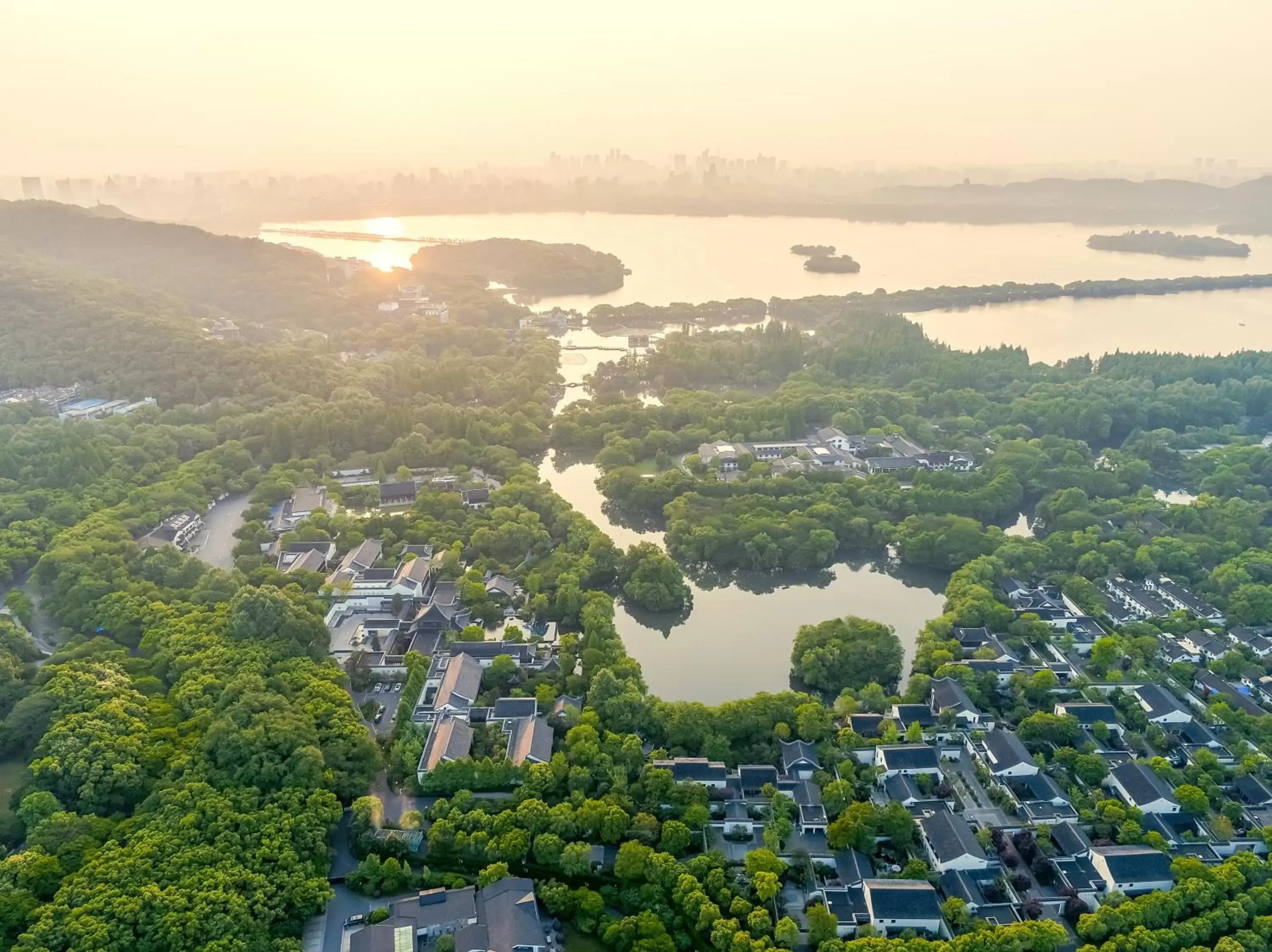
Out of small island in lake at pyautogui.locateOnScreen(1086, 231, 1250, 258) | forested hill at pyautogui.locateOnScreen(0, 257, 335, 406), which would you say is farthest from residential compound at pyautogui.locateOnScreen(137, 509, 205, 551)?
small island in lake at pyautogui.locateOnScreen(1086, 231, 1250, 258)

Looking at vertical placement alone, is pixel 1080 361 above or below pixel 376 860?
above

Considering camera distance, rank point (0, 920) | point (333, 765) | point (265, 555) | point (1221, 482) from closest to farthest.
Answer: point (0, 920) < point (333, 765) < point (265, 555) < point (1221, 482)

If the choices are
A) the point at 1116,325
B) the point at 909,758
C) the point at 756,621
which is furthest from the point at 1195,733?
the point at 1116,325

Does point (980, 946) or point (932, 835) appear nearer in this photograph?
point (980, 946)

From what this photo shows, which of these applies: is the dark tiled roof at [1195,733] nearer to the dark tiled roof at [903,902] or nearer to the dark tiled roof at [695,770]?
the dark tiled roof at [903,902]

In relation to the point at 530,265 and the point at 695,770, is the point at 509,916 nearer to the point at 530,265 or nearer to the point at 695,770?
the point at 695,770

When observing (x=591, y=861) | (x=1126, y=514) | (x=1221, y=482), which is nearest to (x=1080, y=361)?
(x=1221, y=482)

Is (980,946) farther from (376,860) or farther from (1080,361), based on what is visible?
(1080,361)

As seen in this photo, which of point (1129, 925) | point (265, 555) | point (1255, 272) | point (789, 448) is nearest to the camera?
point (1129, 925)
